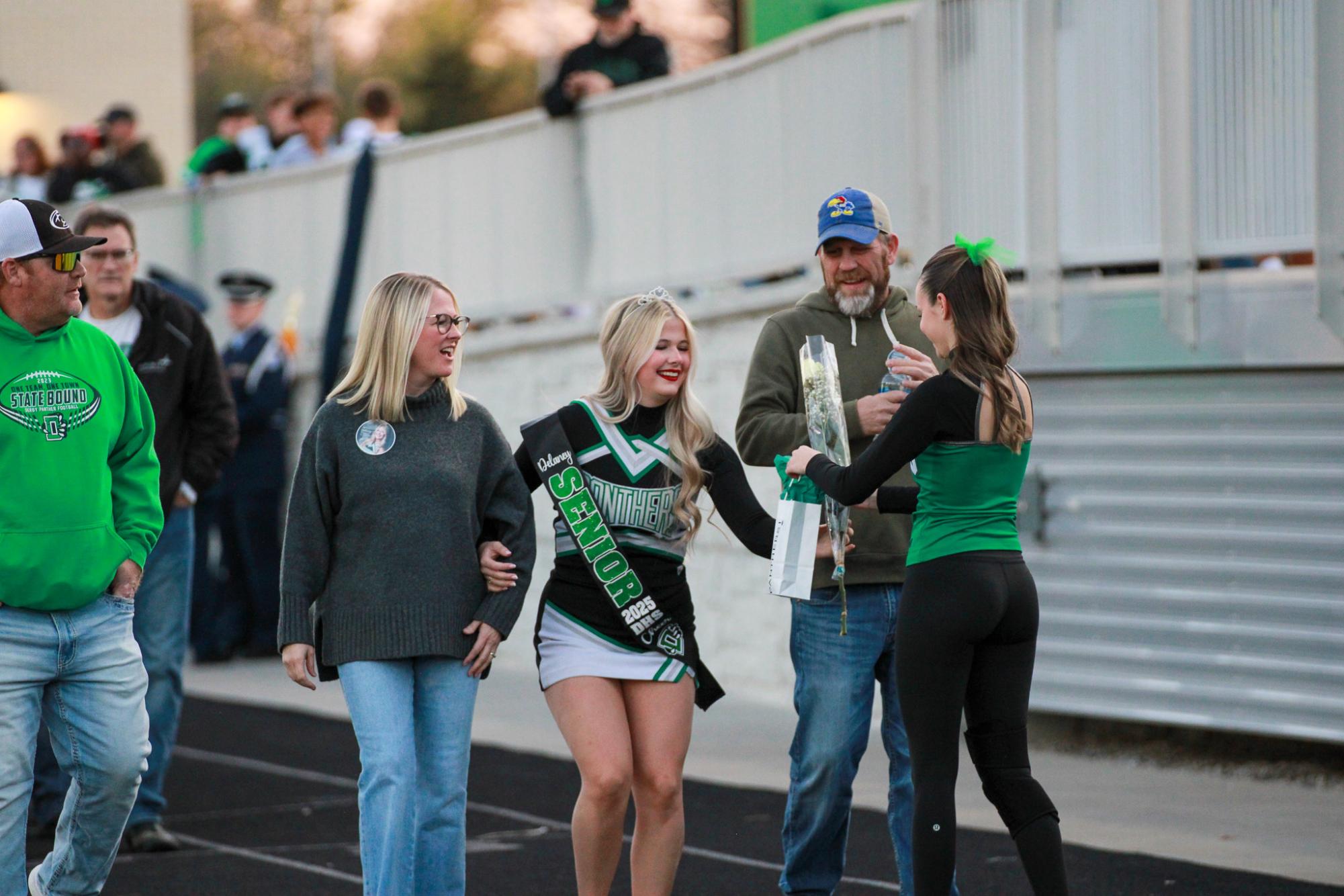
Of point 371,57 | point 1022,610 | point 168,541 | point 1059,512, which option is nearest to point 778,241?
point 1059,512

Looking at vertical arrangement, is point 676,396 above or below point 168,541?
above

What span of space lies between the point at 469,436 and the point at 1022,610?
5.32 feet

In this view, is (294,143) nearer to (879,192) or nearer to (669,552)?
(879,192)

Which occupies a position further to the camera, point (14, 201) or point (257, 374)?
point (257, 374)

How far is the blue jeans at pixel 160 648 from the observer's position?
784 cm

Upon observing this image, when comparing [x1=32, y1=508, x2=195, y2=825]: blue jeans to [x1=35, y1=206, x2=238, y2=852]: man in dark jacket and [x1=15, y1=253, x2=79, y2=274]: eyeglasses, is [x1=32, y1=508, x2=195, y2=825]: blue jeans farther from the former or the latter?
[x1=15, y1=253, x2=79, y2=274]: eyeglasses

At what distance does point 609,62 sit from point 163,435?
6504mm

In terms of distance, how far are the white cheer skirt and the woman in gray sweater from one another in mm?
155

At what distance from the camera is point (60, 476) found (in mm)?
5301

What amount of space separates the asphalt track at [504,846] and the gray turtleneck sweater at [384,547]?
189 centimetres

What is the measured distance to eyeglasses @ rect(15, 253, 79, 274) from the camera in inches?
208

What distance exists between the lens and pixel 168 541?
7891 millimetres

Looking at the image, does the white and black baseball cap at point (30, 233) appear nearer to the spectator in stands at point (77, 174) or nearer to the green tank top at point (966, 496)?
the green tank top at point (966, 496)

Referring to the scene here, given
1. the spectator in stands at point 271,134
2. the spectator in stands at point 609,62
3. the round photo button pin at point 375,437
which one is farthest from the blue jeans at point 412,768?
the spectator in stands at point 271,134
